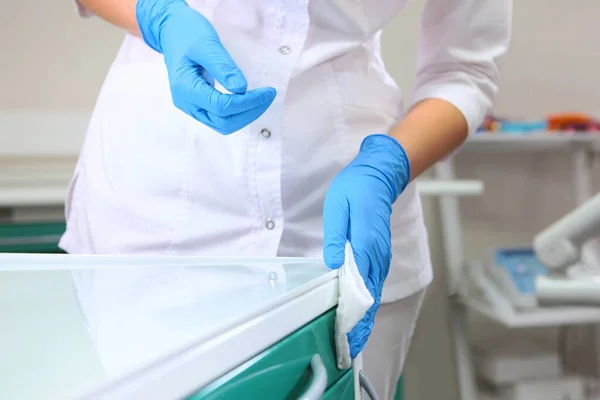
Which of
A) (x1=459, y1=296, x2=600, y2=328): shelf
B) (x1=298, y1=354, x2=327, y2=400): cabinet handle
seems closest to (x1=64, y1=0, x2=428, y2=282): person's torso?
(x1=298, y1=354, x2=327, y2=400): cabinet handle

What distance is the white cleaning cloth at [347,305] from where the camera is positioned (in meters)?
0.49

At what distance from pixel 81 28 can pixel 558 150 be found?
1554 millimetres

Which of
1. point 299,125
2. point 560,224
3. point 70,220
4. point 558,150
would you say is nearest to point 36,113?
point 70,220

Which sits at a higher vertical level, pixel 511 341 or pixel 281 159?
pixel 281 159

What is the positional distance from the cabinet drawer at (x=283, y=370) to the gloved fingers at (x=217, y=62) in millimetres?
227

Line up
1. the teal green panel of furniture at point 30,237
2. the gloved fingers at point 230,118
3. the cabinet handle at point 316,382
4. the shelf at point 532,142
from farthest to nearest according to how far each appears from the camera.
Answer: the shelf at point 532,142
the teal green panel of furniture at point 30,237
the gloved fingers at point 230,118
the cabinet handle at point 316,382

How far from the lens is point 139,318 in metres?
0.32

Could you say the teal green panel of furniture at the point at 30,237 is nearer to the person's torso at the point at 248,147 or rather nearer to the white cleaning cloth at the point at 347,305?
the person's torso at the point at 248,147

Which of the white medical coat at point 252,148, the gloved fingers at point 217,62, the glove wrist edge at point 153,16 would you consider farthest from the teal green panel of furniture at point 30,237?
the gloved fingers at point 217,62

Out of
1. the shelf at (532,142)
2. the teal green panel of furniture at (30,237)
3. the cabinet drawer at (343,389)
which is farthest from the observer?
the shelf at (532,142)

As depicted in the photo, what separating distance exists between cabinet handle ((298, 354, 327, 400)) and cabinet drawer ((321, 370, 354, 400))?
4cm

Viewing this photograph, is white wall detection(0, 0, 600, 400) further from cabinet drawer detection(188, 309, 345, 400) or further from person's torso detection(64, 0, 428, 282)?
cabinet drawer detection(188, 309, 345, 400)

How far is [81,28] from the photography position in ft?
6.08

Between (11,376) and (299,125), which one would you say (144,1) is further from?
(11,376)
